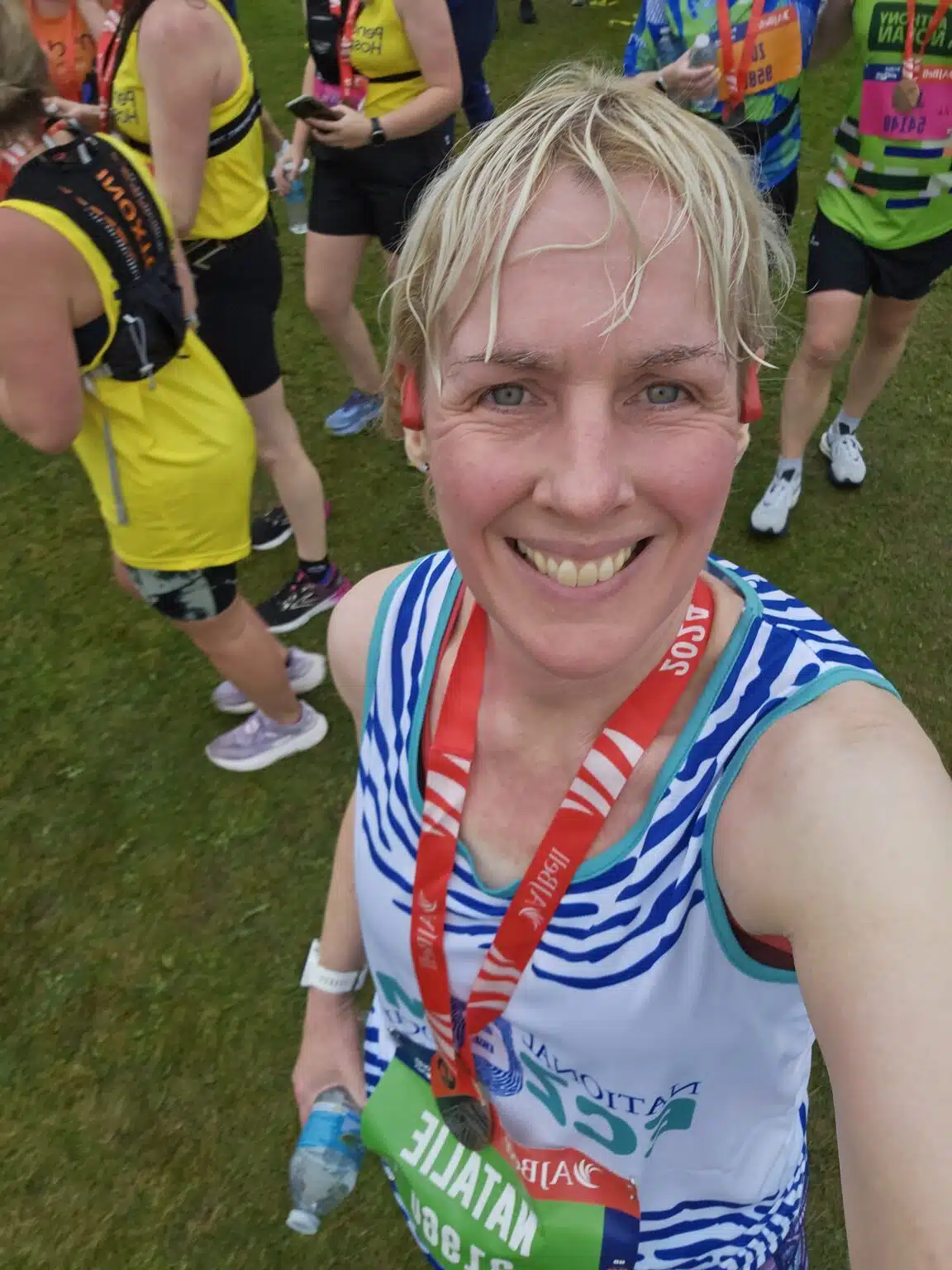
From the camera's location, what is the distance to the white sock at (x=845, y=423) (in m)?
3.90

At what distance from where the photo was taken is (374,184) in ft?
11.3

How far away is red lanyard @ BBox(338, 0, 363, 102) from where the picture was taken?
318 cm

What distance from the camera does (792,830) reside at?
2.94 ft

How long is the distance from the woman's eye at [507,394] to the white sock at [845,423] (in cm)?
336

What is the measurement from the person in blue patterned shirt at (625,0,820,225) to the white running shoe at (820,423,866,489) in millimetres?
1101

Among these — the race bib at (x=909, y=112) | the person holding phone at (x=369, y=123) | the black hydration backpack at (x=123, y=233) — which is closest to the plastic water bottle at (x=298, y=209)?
the person holding phone at (x=369, y=123)

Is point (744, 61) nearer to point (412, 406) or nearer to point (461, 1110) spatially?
point (412, 406)

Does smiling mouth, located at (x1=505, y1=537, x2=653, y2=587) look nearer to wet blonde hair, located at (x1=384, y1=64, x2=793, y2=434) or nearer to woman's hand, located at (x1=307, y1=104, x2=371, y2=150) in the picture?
wet blonde hair, located at (x1=384, y1=64, x2=793, y2=434)

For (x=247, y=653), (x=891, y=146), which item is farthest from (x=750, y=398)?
(x=891, y=146)

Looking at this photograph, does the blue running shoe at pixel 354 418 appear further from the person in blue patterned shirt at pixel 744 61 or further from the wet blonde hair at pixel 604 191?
the wet blonde hair at pixel 604 191

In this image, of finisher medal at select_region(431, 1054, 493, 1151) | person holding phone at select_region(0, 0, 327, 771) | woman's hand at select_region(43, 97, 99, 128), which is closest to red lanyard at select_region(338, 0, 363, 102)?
woman's hand at select_region(43, 97, 99, 128)

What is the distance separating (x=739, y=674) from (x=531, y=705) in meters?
0.30

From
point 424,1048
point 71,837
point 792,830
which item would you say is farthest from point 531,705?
point 71,837

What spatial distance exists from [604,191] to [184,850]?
2.58m
